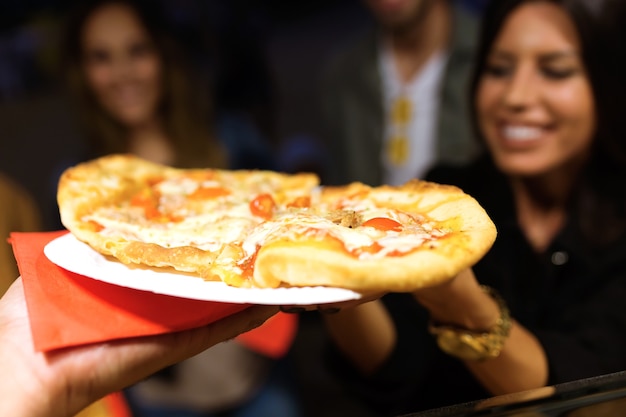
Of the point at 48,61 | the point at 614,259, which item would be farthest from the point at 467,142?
the point at 48,61

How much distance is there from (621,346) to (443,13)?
4.75ft

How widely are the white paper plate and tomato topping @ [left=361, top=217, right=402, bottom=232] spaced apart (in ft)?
0.42

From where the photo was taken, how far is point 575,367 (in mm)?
861

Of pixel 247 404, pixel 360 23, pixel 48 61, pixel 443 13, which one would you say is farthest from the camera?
pixel 360 23

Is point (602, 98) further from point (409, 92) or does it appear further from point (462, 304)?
point (409, 92)

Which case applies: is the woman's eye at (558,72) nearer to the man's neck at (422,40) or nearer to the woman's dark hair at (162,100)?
the man's neck at (422,40)

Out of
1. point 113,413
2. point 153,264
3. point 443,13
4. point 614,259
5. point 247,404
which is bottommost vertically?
point 247,404

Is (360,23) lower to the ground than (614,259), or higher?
higher

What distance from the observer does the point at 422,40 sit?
2146mm

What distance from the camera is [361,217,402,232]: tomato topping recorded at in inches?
29.6

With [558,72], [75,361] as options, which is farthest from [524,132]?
[75,361]

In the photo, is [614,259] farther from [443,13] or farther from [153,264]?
[443,13]

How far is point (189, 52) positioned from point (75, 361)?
6.30 ft

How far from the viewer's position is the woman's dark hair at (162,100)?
2.08 meters
